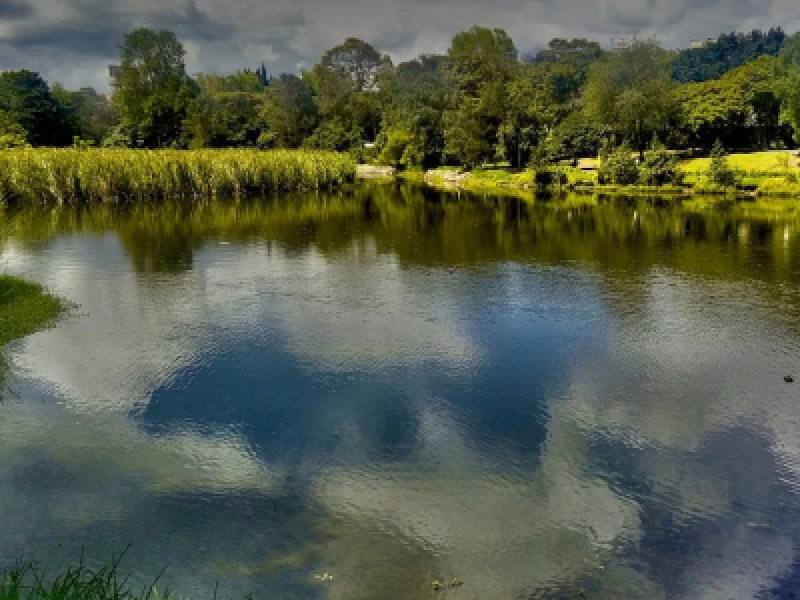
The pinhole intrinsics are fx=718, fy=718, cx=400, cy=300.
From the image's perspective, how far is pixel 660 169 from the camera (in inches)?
→ 2391

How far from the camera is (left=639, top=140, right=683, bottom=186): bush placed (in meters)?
60.7

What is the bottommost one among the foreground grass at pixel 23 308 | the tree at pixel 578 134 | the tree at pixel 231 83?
the foreground grass at pixel 23 308

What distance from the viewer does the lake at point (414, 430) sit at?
33.0 feet

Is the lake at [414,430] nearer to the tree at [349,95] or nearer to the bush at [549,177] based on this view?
the bush at [549,177]

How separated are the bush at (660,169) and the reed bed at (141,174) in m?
29.0

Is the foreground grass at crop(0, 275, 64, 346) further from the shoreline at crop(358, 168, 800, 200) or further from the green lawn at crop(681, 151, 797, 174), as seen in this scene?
the green lawn at crop(681, 151, 797, 174)

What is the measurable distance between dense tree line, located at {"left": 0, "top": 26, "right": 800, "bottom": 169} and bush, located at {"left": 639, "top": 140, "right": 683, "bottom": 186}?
493 millimetres

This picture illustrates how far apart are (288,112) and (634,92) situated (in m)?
54.8

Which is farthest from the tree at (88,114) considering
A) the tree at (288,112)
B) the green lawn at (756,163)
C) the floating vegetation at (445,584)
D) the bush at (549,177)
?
the floating vegetation at (445,584)

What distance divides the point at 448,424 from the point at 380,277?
13.6 meters

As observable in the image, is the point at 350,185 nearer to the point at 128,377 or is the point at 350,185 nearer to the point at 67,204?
the point at 67,204

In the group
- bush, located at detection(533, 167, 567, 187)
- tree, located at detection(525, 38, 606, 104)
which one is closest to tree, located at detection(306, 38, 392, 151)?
tree, located at detection(525, 38, 606, 104)

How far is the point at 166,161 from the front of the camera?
5434cm

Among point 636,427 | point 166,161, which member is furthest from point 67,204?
point 636,427
